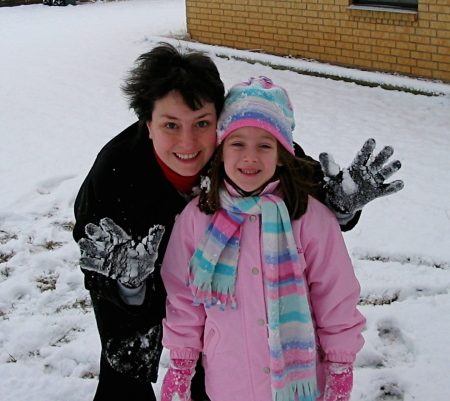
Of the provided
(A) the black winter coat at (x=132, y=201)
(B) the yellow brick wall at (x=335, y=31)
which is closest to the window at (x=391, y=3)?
(B) the yellow brick wall at (x=335, y=31)

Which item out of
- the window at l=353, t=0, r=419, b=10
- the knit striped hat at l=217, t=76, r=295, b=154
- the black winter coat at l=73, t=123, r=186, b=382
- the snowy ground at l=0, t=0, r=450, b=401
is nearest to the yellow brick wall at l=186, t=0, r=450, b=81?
the window at l=353, t=0, r=419, b=10

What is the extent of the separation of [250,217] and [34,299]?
2.29 m

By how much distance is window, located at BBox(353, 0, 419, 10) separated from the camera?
769cm

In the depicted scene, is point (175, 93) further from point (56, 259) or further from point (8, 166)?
point (8, 166)

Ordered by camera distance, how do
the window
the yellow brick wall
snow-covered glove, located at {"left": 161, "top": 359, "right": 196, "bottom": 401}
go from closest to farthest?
snow-covered glove, located at {"left": 161, "top": 359, "right": 196, "bottom": 401}
the yellow brick wall
the window

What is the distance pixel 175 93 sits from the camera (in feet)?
7.16

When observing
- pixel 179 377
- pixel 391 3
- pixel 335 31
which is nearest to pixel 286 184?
pixel 179 377

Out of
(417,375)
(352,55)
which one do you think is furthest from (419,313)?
(352,55)

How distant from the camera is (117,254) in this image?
2.19 metres

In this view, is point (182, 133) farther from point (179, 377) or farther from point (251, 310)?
point (179, 377)

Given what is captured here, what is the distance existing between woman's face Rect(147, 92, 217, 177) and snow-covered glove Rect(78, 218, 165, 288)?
0.27m

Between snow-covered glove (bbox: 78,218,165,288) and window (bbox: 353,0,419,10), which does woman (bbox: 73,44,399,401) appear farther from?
window (bbox: 353,0,419,10)

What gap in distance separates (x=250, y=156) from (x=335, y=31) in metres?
6.88

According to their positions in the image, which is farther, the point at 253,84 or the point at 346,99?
the point at 346,99
